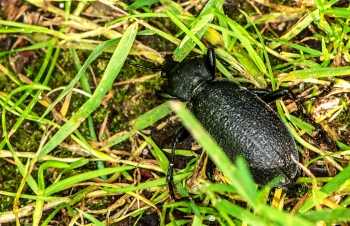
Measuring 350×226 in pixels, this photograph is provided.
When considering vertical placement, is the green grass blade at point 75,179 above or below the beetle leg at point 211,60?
below

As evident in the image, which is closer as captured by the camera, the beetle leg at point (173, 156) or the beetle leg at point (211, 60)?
the beetle leg at point (173, 156)

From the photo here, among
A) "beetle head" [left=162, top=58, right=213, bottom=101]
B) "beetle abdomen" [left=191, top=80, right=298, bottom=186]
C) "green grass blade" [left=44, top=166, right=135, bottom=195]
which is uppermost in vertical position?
"beetle head" [left=162, top=58, right=213, bottom=101]

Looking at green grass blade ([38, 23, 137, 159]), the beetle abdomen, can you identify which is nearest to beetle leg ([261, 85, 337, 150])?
the beetle abdomen

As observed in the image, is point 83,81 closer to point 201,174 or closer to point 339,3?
point 201,174

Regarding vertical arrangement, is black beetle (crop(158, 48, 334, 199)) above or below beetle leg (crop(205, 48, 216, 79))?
below

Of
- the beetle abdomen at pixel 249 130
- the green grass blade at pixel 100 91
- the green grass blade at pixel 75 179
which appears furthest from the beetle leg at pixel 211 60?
the green grass blade at pixel 75 179

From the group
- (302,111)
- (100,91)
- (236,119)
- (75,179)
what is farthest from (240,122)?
(75,179)

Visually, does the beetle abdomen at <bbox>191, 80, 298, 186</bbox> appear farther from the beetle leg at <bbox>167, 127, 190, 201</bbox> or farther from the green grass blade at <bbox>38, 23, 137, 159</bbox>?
the green grass blade at <bbox>38, 23, 137, 159</bbox>

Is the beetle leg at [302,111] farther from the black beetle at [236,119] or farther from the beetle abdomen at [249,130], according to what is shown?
the beetle abdomen at [249,130]
